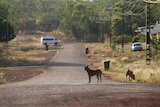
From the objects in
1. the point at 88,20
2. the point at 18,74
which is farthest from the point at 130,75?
the point at 88,20

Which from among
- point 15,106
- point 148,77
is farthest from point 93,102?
point 148,77

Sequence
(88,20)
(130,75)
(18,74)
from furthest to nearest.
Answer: (88,20), (18,74), (130,75)

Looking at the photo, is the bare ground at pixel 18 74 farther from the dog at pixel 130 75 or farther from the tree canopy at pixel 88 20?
the tree canopy at pixel 88 20

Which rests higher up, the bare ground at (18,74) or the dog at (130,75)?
the dog at (130,75)

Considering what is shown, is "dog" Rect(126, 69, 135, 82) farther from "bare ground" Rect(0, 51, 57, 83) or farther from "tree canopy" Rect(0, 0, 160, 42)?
"tree canopy" Rect(0, 0, 160, 42)

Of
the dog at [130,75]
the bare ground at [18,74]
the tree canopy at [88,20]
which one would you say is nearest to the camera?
the dog at [130,75]

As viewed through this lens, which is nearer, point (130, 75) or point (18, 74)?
point (130, 75)

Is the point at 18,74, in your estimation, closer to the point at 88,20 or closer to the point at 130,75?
the point at 130,75

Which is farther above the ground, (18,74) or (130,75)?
(130,75)

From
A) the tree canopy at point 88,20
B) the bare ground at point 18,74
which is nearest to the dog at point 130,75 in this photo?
the bare ground at point 18,74

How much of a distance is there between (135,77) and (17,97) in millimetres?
11610

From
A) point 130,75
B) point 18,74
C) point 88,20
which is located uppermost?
point 88,20

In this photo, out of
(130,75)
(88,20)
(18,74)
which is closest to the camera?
(130,75)

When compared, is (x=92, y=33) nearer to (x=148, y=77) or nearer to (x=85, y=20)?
(x=85, y=20)
